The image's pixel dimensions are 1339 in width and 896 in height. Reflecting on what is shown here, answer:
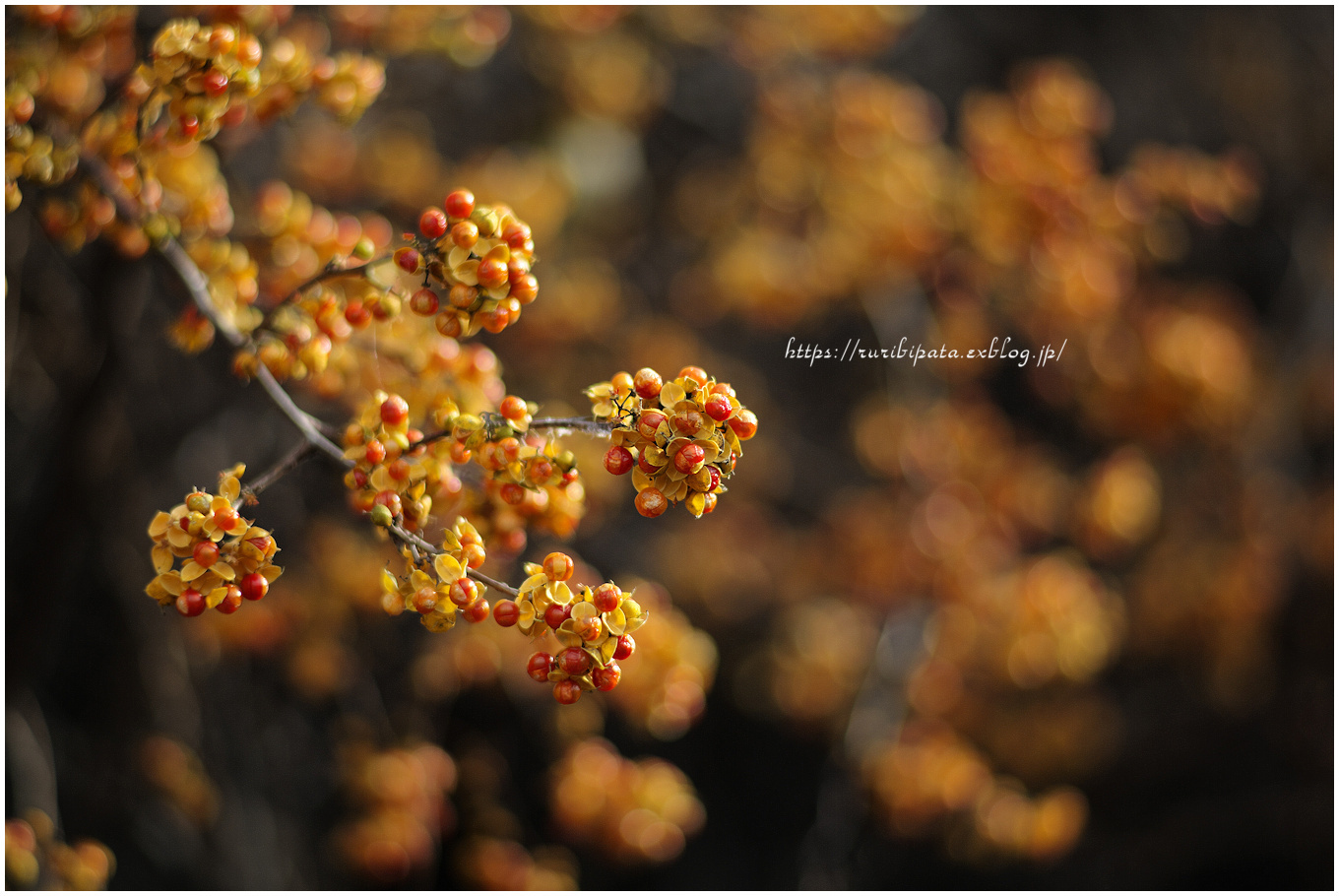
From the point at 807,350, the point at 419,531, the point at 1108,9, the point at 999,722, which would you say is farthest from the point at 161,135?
the point at 1108,9

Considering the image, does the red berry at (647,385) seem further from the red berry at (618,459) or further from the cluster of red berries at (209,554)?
the cluster of red berries at (209,554)

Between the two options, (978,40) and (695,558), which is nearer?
(695,558)

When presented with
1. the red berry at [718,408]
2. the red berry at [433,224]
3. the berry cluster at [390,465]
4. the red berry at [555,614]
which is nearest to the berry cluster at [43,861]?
the berry cluster at [390,465]

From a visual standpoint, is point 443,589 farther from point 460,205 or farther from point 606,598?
point 460,205

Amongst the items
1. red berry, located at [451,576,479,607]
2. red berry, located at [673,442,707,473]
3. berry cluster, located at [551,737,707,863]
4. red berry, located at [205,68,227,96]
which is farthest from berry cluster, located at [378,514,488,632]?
berry cluster, located at [551,737,707,863]

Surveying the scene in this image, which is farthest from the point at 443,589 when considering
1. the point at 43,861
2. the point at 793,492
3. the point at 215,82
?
the point at 793,492

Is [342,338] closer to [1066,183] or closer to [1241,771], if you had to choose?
[1066,183]
